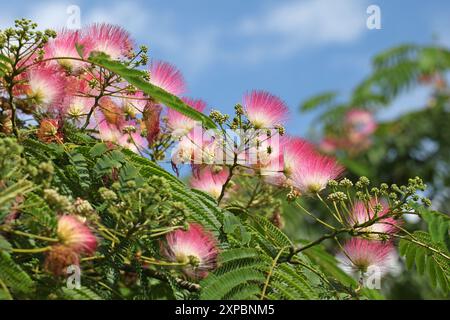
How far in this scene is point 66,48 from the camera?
2.15 meters

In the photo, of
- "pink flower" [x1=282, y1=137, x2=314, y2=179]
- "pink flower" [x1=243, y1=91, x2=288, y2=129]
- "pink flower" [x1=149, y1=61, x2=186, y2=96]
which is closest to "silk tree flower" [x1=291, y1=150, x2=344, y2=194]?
"pink flower" [x1=282, y1=137, x2=314, y2=179]

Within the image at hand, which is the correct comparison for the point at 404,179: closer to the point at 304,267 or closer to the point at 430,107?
the point at 430,107

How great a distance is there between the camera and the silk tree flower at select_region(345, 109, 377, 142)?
9.28 m

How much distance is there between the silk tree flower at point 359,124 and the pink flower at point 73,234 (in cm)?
776

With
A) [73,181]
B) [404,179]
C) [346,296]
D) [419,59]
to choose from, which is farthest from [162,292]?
[419,59]

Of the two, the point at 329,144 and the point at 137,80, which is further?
the point at 329,144

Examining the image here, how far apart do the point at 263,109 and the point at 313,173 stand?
244 millimetres

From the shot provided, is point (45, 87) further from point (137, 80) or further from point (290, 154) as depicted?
point (290, 154)

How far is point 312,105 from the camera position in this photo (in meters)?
10.1

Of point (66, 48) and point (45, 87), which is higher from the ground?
point (66, 48)

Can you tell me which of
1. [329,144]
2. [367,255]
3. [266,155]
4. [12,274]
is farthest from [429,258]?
[329,144]

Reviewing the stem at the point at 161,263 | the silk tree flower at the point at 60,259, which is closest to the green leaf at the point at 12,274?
the silk tree flower at the point at 60,259

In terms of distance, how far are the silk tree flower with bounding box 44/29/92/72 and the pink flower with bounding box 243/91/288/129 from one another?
1.57 ft

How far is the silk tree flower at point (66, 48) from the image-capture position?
7.06 feet
